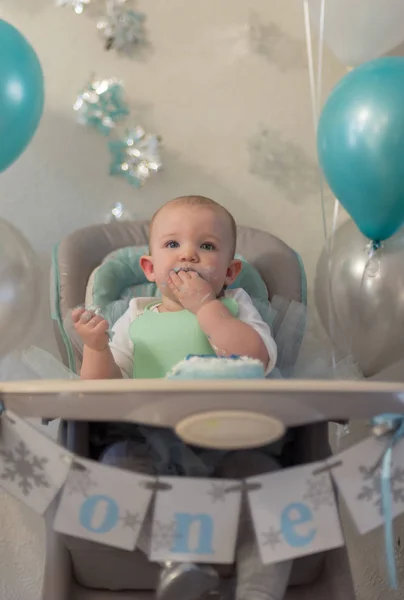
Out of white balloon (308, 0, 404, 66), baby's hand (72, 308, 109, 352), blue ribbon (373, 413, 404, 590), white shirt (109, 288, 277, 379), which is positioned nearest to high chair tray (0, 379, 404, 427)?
blue ribbon (373, 413, 404, 590)

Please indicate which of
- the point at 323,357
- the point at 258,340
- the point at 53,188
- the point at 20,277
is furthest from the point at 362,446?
the point at 53,188

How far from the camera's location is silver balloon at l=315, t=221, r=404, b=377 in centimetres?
141

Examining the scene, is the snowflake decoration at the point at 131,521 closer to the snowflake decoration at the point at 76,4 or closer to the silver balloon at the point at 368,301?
the silver balloon at the point at 368,301

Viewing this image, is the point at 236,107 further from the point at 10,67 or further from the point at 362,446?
the point at 362,446

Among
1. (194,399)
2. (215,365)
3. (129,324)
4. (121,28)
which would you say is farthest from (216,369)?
(121,28)

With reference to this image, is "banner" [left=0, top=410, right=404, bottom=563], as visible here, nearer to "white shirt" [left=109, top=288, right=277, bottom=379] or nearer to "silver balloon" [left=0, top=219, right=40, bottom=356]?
"white shirt" [left=109, top=288, right=277, bottom=379]

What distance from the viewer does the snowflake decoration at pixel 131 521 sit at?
2.92 ft

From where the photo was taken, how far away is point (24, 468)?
91 centimetres

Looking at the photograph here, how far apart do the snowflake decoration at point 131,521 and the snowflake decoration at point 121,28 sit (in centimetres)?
141

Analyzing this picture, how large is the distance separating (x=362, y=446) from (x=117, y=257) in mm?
757

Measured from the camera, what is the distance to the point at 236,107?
1.91m

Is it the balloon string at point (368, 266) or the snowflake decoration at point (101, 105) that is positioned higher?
the snowflake decoration at point (101, 105)

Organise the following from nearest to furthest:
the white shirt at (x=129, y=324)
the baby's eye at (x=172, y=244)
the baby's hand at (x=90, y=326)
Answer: the baby's hand at (x=90, y=326)
the white shirt at (x=129, y=324)
the baby's eye at (x=172, y=244)

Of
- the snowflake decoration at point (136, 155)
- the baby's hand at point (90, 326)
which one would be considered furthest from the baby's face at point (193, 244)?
the snowflake decoration at point (136, 155)
